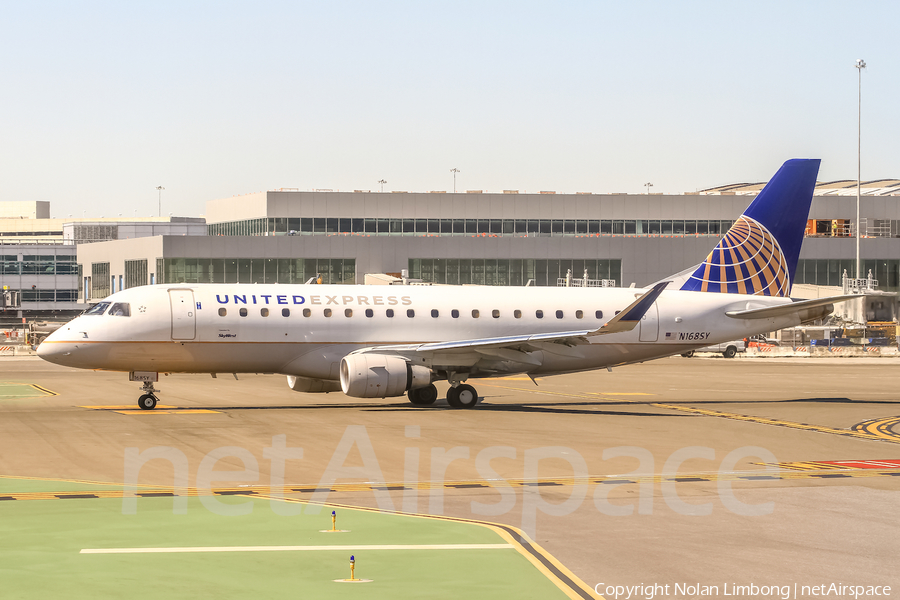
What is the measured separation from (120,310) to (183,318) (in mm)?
2137

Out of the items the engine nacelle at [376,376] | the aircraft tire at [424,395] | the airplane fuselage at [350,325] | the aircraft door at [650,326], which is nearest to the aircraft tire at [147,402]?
the airplane fuselage at [350,325]

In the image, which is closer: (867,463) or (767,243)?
(867,463)

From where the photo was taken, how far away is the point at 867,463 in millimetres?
23766

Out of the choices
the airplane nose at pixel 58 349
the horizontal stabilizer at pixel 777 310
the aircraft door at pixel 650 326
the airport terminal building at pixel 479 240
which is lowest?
the airplane nose at pixel 58 349

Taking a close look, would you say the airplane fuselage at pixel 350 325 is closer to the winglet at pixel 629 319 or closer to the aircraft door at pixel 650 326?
the aircraft door at pixel 650 326

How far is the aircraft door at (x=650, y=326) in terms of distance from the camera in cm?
4116

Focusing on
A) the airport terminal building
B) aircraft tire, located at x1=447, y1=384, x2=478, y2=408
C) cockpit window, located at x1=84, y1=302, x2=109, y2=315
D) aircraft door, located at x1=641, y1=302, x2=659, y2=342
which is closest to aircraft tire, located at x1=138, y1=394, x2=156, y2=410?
cockpit window, located at x1=84, y1=302, x2=109, y2=315

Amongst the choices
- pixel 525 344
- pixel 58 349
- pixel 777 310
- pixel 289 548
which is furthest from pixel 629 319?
pixel 289 548

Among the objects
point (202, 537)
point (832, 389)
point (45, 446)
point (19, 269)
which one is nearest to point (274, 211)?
point (19, 269)

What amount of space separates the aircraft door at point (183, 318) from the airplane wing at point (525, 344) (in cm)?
578

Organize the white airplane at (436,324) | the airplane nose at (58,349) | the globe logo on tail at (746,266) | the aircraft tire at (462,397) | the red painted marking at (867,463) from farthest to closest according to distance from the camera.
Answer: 1. the globe logo on tail at (746,266)
2. the aircraft tire at (462,397)
3. the white airplane at (436,324)
4. the airplane nose at (58,349)
5. the red painted marking at (867,463)

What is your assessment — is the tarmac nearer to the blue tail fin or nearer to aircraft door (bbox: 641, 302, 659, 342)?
aircraft door (bbox: 641, 302, 659, 342)

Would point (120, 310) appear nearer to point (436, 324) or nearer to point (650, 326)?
point (436, 324)

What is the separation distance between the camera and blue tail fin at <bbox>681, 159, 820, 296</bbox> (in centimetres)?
4369
